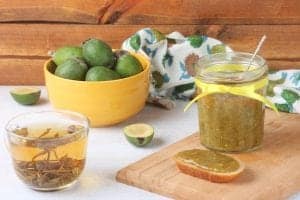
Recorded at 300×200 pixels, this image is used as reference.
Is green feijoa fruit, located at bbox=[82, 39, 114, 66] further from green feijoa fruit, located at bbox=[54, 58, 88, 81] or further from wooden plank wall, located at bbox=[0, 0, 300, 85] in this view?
wooden plank wall, located at bbox=[0, 0, 300, 85]

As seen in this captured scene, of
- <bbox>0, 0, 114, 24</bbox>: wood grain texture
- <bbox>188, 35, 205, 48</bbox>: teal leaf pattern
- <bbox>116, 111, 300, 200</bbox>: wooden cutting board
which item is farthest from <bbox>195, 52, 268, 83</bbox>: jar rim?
<bbox>0, 0, 114, 24</bbox>: wood grain texture

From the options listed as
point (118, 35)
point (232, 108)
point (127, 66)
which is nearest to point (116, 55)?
point (127, 66)

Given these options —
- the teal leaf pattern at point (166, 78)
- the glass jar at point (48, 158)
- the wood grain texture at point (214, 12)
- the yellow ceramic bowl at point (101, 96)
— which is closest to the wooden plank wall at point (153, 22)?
the wood grain texture at point (214, 12)

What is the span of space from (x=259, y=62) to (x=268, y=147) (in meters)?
0.13

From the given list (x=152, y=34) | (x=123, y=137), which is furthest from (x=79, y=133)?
(x=152, y=34)

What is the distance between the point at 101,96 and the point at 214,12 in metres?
0.34

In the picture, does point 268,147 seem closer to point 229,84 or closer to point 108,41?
point 229,84

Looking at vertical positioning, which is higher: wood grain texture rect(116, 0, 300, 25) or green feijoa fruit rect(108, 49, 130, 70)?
wood grain texture rect(116, 0, 300, 25)

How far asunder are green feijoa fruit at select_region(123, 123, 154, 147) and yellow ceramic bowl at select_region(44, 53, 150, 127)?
1.5 inches

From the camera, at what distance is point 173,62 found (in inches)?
56.1

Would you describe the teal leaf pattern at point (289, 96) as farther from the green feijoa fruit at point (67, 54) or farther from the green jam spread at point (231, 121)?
the green feijoa fruit at point (67, 54)

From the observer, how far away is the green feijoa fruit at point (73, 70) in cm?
125

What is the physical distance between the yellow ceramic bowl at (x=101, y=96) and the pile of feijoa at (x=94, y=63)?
1cm

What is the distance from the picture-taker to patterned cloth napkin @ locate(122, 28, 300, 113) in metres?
1.41
